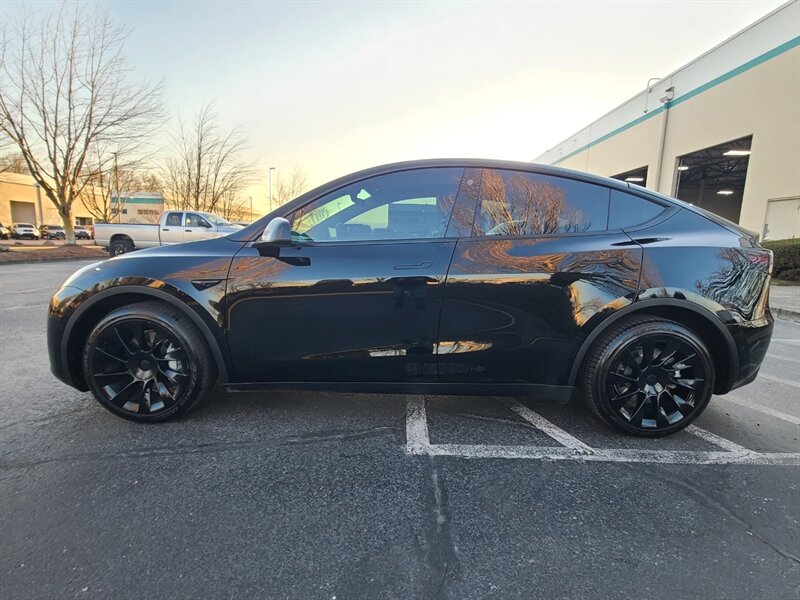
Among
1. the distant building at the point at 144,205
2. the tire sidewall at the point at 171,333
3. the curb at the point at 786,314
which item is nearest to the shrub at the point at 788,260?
the curb at the point at 786,314

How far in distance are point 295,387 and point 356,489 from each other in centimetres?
83

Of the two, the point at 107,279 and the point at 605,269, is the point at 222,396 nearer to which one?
the point at 107,279

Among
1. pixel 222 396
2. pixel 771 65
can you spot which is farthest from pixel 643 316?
pixel 771 65

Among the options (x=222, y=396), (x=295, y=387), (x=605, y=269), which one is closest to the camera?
(x=605, y=269)

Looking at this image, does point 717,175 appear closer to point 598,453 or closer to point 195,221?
point 195,221

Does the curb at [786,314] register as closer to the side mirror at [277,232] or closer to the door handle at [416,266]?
the door handle at [416,266]

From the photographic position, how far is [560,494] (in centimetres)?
209

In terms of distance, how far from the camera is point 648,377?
8.46 feet

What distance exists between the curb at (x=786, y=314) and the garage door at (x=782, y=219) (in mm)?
7103

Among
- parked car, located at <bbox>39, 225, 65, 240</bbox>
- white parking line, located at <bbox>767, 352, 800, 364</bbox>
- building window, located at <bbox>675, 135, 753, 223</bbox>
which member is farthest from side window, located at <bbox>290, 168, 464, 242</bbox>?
parked car, located at <bbox>39, 225, 65, 240</bbox>

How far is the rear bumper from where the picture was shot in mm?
2566

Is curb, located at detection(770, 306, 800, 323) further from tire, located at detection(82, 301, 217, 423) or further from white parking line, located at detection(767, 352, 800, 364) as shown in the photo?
tire, located at detection(82, 301, 217, 423)

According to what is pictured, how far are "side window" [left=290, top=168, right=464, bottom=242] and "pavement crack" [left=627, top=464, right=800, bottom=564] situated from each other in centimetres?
184

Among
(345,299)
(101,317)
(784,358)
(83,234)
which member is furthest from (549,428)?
(83,234)
